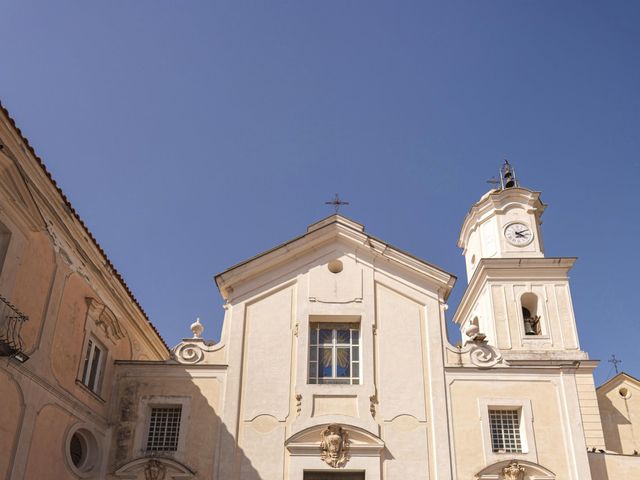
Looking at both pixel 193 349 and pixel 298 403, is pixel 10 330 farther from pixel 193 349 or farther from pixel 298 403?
pixel 298 403

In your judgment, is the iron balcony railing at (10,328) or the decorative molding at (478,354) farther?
the decorative molding at (478,354)

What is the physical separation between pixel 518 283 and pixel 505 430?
1140 cm

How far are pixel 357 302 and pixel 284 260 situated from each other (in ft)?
8.18

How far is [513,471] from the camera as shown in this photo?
15547mm

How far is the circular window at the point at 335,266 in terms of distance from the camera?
18769 mm

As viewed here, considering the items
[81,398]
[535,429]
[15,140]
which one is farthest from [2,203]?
[535,429]

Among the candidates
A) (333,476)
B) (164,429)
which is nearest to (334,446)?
(333,476)

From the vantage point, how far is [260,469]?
1589 centimetres

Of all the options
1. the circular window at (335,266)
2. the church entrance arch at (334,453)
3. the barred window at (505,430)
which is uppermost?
the circular window at (335,266)

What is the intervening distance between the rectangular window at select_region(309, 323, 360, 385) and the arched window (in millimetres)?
11388

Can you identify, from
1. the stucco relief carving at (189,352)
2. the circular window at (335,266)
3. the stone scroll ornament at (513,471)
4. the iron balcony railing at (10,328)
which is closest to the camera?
the iron balcony railing at (10,328)

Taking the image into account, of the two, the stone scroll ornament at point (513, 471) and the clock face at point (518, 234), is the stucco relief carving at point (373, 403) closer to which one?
the stone scroll ornament at point (513, 471)

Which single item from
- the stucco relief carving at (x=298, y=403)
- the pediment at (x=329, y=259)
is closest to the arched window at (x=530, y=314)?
the pediment at (x=329, y=259)

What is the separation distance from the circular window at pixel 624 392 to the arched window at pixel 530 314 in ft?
26.4
